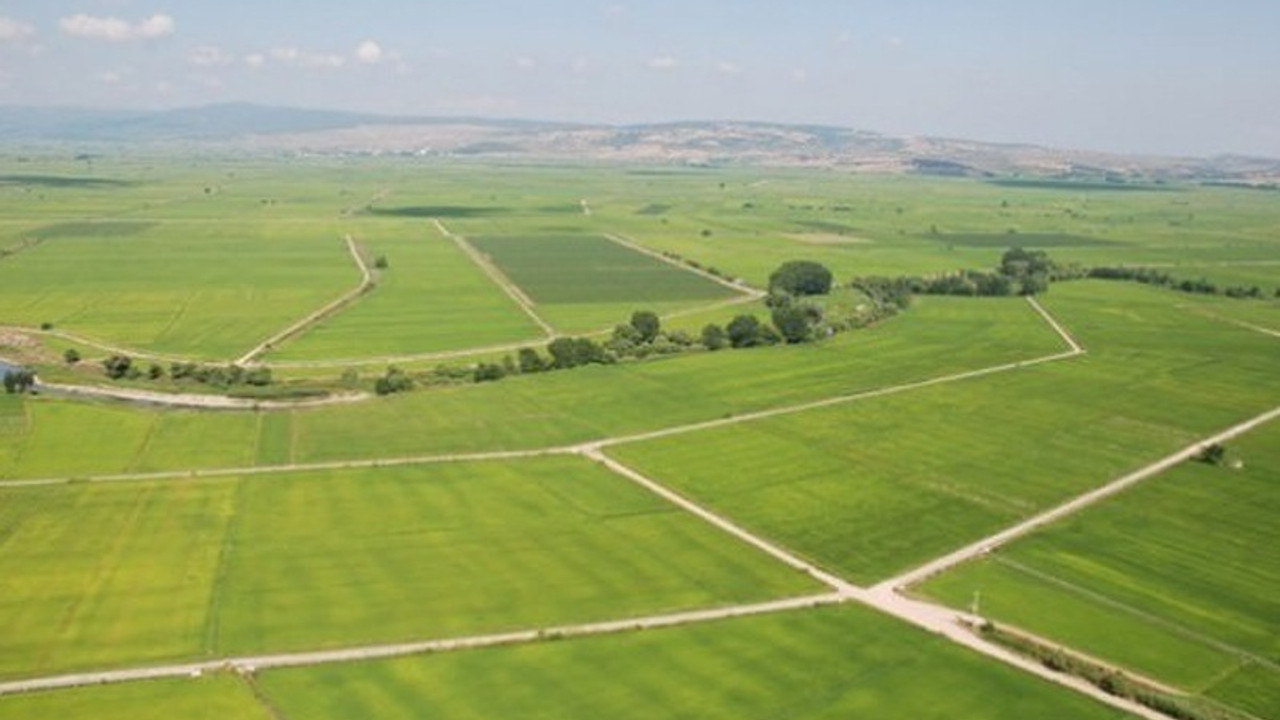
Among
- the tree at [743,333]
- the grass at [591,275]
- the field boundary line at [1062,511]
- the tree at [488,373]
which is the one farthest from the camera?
the grass at [591,275]

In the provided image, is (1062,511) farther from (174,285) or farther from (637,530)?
(174,285)

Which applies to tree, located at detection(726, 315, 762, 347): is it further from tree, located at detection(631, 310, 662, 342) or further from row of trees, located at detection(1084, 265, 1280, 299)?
row of trees, located at detection(1084, 265, 1280, 299)

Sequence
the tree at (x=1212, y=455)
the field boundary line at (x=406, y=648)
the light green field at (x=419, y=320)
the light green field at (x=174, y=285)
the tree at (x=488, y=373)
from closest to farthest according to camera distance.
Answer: the field boundary line at (x=406, y=648)
the tree at (x=1212, y=455)
the tree at (x=488, y=373)
the light green field at (x=419, y=320)
the light green field at (x=174, y=285)

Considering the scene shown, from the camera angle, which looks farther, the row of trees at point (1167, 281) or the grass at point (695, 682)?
the row of trees at point (1167, 281)

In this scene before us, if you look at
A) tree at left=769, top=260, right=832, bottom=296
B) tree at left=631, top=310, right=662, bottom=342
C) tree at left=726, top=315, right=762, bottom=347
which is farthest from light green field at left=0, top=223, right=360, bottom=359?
tree at left=769, top=260, right=832, bottom=296

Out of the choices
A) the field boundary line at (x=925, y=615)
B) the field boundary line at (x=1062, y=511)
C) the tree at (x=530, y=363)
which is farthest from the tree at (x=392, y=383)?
the field boundary line at (x=1062, y=511)

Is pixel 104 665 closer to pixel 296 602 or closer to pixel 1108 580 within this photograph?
pixel 296 602

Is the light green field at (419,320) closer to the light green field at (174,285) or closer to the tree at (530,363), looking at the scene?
the light green field at (174,285)

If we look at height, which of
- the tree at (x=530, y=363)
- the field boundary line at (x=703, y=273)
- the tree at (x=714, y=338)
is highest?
the field boundary line at (x=703, y=273)
